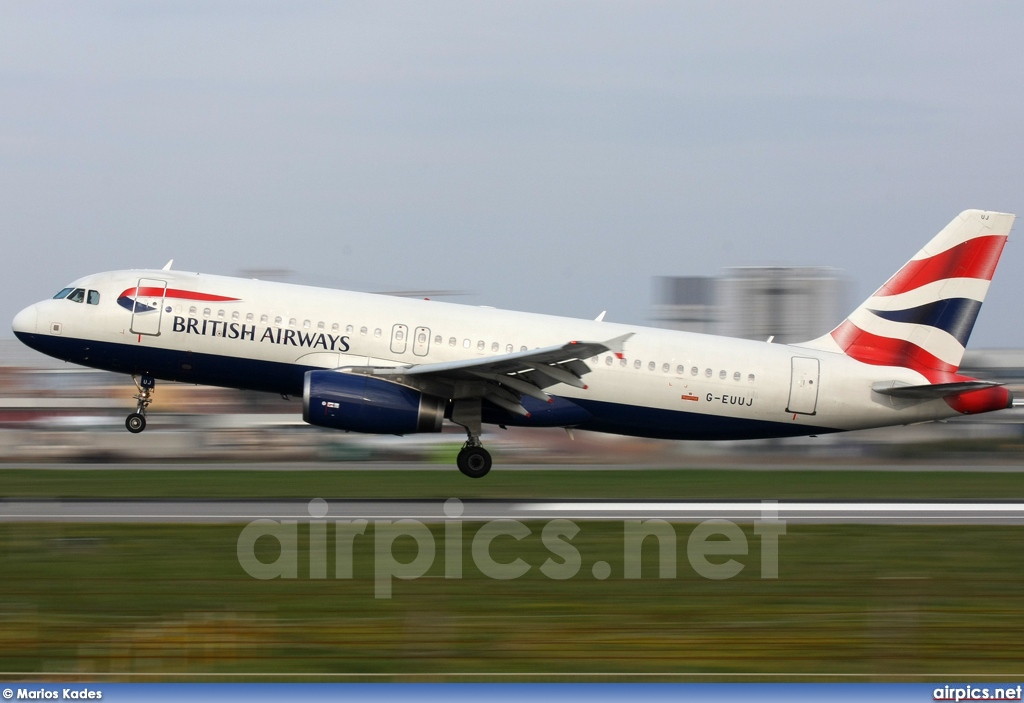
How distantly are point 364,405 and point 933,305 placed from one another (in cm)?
1333

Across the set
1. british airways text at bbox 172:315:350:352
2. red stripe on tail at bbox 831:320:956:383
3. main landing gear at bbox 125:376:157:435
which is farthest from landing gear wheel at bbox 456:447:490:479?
red stripe on tail at bbox 831:320:956:383

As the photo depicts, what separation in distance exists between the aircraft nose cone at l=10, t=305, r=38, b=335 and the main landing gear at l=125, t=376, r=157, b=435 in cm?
251

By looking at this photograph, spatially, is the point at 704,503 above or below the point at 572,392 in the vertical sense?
below

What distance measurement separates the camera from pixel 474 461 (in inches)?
984

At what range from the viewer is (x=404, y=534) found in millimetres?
18000

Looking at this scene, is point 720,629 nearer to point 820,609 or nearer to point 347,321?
point 820,609

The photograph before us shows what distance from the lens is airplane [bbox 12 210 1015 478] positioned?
2350 centimetres

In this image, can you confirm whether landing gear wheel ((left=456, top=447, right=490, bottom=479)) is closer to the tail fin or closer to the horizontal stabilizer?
the tail fin

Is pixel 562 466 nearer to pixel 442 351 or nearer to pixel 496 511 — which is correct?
pixel 442 351

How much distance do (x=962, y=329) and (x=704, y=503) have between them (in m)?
7.65

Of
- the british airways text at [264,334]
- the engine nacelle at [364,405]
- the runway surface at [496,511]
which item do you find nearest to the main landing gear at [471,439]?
the engine nacelle at [364,405]

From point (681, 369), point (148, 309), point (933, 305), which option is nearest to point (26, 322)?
point (148, 309)

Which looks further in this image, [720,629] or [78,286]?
[78,286]

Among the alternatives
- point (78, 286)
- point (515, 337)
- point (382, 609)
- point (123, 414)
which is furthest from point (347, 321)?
point (123, 414)
